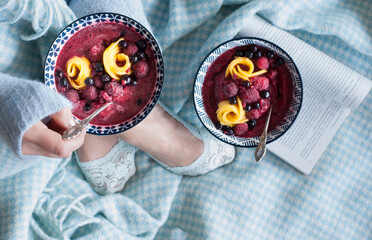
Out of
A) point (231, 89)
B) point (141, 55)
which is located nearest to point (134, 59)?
point (141, 55)

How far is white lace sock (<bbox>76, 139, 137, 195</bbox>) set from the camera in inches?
43.2

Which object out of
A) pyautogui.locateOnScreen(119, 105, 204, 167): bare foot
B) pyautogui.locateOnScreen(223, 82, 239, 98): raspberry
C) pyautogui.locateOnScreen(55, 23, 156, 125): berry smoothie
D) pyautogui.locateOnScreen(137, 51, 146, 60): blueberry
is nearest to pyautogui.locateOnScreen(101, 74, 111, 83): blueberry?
pyautogui.locateOnScreen(55, 23, 156, 125): berry smoothie

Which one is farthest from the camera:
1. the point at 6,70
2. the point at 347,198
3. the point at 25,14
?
the point at 347,198

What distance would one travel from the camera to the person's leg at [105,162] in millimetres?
1088

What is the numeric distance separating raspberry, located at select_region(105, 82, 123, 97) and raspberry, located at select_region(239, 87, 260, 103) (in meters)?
0.33

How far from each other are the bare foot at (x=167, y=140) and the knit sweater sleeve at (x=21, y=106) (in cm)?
33

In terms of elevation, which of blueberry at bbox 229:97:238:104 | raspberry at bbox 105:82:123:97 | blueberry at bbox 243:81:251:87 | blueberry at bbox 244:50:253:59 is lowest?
blueberry at bbox 229:97:238:104

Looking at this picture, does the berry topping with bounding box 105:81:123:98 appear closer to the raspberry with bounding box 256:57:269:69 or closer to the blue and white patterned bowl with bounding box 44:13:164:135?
the blue and white patterned bowl with bounding box 44:13:164:135

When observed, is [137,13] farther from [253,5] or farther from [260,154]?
[260,154]

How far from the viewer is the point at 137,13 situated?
990mm

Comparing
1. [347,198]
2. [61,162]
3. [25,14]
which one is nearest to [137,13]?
[25,14]

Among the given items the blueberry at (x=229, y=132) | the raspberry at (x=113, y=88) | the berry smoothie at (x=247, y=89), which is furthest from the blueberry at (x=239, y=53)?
the raspberry at (x=113, y=88)

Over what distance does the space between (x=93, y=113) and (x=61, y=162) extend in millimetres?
327

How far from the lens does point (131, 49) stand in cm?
91
